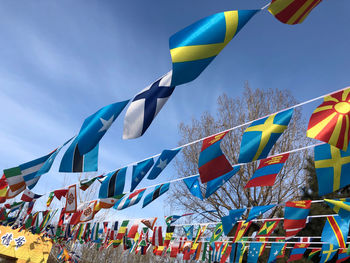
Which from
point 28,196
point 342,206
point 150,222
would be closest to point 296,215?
point 342,206

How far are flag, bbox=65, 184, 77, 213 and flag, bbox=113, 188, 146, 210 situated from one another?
114 cm

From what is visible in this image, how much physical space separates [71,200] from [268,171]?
451 centimetres

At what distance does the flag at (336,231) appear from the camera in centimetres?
508

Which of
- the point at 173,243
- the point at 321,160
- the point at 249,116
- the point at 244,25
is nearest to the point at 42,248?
the point at 173,243

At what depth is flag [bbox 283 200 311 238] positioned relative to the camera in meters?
5.54

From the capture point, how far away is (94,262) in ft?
45.0

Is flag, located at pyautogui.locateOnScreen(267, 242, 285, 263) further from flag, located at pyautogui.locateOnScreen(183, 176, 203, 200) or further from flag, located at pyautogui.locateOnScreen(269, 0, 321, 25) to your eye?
flag, located at pyautogui.locateOnScreen(269, 0, 321, 25)

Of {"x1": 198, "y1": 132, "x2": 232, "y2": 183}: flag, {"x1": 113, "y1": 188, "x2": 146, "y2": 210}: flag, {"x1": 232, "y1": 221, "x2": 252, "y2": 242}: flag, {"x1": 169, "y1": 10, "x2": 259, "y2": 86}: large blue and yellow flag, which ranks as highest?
{"x1": 169, "y1": 10, "x2": 259, "y2": 86}: large blue and yellow flag

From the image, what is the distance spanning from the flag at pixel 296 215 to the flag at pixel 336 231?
428 millimetres

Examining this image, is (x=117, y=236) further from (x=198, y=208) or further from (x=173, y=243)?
(x=198, y=208)

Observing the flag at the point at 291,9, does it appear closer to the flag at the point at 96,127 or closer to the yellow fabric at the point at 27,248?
the flag at the point at 96,127

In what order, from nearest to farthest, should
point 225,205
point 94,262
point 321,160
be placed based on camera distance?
Answer: point 321,160
point 94,262
point 225,205

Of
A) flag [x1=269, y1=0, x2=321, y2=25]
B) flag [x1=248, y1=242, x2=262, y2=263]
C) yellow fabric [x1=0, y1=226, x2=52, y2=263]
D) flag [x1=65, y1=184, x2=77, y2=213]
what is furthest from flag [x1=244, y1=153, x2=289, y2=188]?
yellow fabric [x1=0, y1=226, x2=52, y2=263]

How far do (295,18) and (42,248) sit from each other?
930 centimetres
